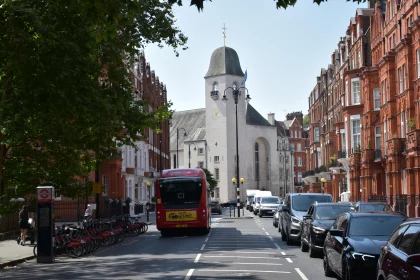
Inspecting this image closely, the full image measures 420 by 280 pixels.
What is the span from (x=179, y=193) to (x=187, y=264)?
1413 cm

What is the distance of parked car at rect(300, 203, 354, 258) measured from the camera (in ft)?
65.7

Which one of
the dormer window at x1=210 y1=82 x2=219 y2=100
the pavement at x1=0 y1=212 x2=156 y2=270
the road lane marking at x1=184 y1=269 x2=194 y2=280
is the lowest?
the pavement at x1=0 y1=212 x2=156 y2=270

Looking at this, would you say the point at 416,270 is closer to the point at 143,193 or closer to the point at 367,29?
the point at 367,29

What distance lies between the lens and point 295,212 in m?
26.2

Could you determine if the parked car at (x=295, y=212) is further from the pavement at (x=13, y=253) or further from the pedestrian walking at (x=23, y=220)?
the pedestrian walking at (x=23, y=220)

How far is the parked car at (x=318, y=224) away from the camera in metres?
20.0

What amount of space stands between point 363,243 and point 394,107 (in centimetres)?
3806

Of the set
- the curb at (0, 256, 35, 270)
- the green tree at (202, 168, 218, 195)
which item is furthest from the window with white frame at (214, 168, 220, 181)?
the curb at (0, 256, 35, 270)

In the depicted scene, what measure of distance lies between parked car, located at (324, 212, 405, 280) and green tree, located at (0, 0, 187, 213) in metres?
7.84

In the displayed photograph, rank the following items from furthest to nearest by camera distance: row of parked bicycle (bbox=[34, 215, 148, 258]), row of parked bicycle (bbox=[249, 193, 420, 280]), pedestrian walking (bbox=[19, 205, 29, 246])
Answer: pedestrian walking (bbox=[19, 205, 29, 246]) < row of parked bicycle (bbox=[34, 215, 148, 258]) < row of parked bicycle (bbox=[249, 193, 420, 280])

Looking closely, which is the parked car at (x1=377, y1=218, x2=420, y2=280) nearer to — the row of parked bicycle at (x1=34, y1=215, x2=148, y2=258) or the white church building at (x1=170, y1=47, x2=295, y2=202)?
the row of parked bicycle at (x1=34, y1=215, x2=148, y2=258)

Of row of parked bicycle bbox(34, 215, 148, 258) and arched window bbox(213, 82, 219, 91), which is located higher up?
arched window bbox(213, 82, 219, 91)

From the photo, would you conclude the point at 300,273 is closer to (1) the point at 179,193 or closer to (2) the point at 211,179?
(1) the point at 179,193

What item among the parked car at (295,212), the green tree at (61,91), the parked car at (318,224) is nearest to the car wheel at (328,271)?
the parked car at (318,224)
